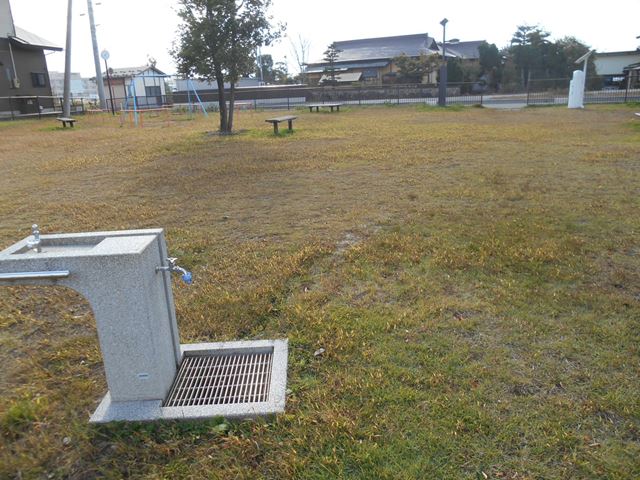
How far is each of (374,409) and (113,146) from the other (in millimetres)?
12861

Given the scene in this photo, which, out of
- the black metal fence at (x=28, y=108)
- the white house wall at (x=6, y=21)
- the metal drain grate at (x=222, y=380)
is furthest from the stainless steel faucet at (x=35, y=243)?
the white house wall at (x=6, y=21)

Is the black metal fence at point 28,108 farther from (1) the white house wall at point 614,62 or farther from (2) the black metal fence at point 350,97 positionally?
(1) the white house wall at point 614,62

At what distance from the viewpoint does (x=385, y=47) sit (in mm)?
49375

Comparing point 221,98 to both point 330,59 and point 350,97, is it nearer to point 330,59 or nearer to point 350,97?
point 350,97

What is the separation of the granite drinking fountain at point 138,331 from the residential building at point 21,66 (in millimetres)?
28820

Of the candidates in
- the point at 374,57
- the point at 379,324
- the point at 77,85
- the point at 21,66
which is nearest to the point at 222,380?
the point at 379,324

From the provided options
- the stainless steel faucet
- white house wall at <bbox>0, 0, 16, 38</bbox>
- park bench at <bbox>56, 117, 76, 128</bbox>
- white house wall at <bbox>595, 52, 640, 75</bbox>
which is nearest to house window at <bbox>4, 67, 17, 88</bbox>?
white house wall at <bbox>0, 0, 16, 38</bbox>

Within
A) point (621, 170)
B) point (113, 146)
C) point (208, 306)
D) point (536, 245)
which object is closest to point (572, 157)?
point (621, 170)

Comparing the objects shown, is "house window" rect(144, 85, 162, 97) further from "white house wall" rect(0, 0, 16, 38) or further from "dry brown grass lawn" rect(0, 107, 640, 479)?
"dry brown grass lawn" rect(0, 107, 640, 479)

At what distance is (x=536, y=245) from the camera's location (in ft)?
14.8

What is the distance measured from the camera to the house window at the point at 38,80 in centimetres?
2995

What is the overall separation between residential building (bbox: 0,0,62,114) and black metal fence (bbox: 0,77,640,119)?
3.2 inches

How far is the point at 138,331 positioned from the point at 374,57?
161 feet

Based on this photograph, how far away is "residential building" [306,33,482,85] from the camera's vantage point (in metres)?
45.9
